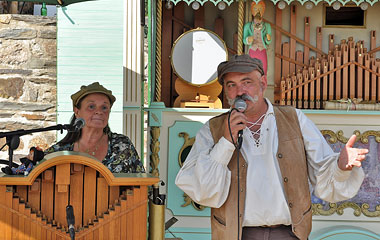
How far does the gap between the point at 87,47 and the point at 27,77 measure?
760 millimetres

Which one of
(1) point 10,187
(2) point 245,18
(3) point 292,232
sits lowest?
(3) point 292,232

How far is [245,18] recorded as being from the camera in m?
5.50

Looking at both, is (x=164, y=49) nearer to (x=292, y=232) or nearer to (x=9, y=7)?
(x=9, y=7)

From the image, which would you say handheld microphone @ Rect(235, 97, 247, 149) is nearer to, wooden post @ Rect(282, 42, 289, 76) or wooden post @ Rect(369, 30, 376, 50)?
wooden post @ Rect(282, 42, 289, 76)

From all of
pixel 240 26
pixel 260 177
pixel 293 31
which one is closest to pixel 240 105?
pixel 260 177

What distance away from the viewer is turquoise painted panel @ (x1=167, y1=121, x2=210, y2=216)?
17.1ft

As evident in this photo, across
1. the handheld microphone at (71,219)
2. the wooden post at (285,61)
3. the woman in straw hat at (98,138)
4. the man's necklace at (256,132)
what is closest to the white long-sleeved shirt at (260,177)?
the man's necklace at (256,132)

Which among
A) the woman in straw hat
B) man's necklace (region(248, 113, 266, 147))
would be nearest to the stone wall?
the woman in straw hat

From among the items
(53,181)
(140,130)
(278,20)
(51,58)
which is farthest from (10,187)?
(278,20)

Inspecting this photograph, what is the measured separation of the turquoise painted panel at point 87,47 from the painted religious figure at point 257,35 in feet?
3.60

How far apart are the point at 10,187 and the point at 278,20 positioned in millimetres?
3925

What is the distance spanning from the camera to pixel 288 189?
9.07ft

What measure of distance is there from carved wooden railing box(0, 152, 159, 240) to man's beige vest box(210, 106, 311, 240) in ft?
1.82

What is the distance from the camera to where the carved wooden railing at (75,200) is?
2.22 metres
